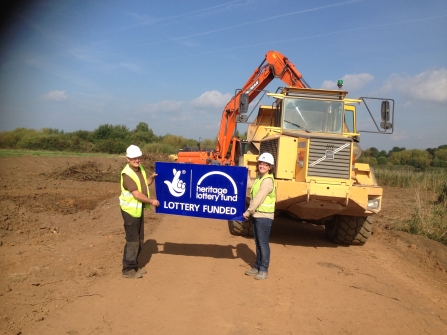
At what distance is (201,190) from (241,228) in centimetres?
214

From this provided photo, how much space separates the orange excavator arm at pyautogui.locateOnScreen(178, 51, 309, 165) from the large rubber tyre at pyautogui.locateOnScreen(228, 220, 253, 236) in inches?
153

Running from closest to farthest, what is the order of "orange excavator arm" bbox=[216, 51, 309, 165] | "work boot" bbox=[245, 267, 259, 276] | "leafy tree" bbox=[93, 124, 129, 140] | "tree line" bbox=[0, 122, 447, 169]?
"work boot" bbox=[245, 267, 259, 276] < "orange excavator arm" bbox=[216, 51, 309, 165] < "tree line" bbox=[0, 122, 447, 169] < "leafy tree" bbox=[93, 124, 129, 140]

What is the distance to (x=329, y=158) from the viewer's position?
7465 millimetres

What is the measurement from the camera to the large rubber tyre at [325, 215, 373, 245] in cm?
844

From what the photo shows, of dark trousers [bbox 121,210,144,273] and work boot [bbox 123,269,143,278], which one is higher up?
dark trousers [bbox 121,210,144,273]

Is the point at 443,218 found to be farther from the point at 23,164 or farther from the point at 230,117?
the point at 23,164

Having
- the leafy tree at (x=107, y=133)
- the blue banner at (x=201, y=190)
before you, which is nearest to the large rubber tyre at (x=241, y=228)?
the blue banner at (x=201, y=190)

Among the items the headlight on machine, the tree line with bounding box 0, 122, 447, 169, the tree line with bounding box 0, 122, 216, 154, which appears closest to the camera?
the headlight on machine

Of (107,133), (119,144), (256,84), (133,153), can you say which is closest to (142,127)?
(107,133)

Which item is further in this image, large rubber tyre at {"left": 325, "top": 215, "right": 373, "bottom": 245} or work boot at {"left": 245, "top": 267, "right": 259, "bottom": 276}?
large rubber tyre at {"left": 325, "top": 215, "right": 373, "bottom": 245}

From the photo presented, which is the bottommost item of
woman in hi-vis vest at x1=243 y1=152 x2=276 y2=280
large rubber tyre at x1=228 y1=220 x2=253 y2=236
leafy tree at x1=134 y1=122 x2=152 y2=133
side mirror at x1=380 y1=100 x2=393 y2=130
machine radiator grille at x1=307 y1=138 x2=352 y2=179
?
large rubber tyre at x1=228 y1=220 x2=253 y2=236

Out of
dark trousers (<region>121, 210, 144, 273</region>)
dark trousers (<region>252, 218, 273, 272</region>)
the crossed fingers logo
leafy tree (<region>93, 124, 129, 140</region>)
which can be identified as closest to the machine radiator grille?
dark trousers (<region>252, 218, 273, 272</region>)

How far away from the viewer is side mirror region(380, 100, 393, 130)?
8.66 m

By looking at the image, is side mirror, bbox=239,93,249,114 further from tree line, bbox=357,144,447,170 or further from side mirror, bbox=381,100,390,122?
tree line, bbox=357,144,447,170
